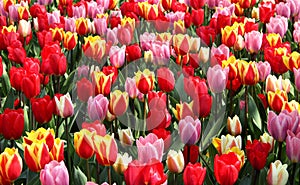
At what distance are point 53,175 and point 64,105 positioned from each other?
2.54 feet

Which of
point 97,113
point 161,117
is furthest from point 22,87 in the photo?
point 161,117

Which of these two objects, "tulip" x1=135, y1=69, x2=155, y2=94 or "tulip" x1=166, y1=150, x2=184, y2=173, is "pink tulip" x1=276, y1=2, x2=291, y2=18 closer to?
"tulip" x1=135, y1=69, x2=155, y2=94

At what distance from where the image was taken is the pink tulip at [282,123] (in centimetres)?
261

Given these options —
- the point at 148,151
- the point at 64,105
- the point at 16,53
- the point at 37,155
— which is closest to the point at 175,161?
the point at 148,151

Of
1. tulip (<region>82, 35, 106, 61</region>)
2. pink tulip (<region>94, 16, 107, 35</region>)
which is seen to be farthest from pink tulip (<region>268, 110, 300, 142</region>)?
pink tulip (<region>94, 16, 107, 35</region>)

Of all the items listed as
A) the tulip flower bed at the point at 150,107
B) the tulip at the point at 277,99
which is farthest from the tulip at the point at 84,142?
the tulip at the point at 277,99

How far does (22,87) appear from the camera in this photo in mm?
3121

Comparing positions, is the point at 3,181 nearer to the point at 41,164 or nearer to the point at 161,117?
the point at 41,164

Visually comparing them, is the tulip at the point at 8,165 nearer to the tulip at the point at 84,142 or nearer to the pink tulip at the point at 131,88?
the tulip at the point at 84,142

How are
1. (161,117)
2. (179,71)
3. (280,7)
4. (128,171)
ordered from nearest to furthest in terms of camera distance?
(128,171), (161,117), (179,71), (280,7)

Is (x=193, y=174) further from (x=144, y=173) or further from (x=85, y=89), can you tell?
(x=85, y=89)

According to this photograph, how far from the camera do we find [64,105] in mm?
2898

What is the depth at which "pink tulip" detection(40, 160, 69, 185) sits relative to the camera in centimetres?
215

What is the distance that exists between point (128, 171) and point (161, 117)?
0.69 m
